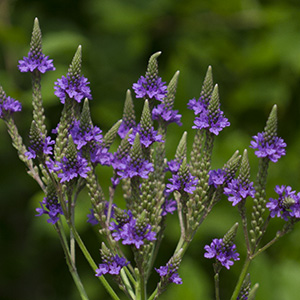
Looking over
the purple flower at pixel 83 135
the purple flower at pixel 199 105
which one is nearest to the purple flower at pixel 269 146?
the purple flower at pixel 199 105

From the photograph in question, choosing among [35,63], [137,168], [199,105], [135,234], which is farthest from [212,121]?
[35,63]

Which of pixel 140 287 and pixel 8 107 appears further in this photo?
A: pixel 8 107

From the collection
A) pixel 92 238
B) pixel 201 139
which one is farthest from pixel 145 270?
pixel 92 238

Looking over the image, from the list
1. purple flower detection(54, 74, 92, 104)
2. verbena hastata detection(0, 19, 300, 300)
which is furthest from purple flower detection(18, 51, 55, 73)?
purple flower detection(54, 74, 92, 104)

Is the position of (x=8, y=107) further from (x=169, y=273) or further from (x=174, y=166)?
(x=169, y=273)

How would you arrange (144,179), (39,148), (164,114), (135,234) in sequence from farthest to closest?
(164,114) → (39,148) → (144,179) → (135,234)

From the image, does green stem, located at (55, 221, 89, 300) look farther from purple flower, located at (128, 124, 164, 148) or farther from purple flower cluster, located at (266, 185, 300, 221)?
purple flower cluster, located at (266, 185, 300, 221)
